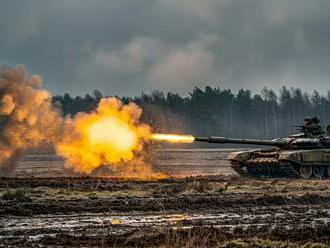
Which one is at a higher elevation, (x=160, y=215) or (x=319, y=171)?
(x=319, y=171)

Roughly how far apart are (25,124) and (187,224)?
19.8m

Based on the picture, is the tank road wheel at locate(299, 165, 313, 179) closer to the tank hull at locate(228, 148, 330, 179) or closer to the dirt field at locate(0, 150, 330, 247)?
the tank hull at locate(228, 148, 330, 179)

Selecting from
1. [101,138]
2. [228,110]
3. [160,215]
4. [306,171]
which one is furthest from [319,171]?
[228,110]

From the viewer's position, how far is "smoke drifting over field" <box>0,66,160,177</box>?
1335 inches

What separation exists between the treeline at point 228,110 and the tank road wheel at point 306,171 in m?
72.6

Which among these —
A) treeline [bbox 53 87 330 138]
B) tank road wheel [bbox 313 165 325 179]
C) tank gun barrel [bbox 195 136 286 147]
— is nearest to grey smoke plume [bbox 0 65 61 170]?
tank gun barrel [bbox 195 136 286 147]

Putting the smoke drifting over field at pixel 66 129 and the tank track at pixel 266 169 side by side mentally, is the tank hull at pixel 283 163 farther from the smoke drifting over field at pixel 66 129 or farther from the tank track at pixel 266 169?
the smoke drifting over field at pixel 66 129

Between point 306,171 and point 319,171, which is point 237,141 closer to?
point 306,171

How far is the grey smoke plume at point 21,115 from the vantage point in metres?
33.6

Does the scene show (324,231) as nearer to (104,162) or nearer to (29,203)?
(29,203)

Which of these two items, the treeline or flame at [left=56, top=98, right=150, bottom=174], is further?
the treeline

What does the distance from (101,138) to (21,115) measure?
4.13 metres

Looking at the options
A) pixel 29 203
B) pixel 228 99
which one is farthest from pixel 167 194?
pixel 228 99

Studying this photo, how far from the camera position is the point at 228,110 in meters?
144
